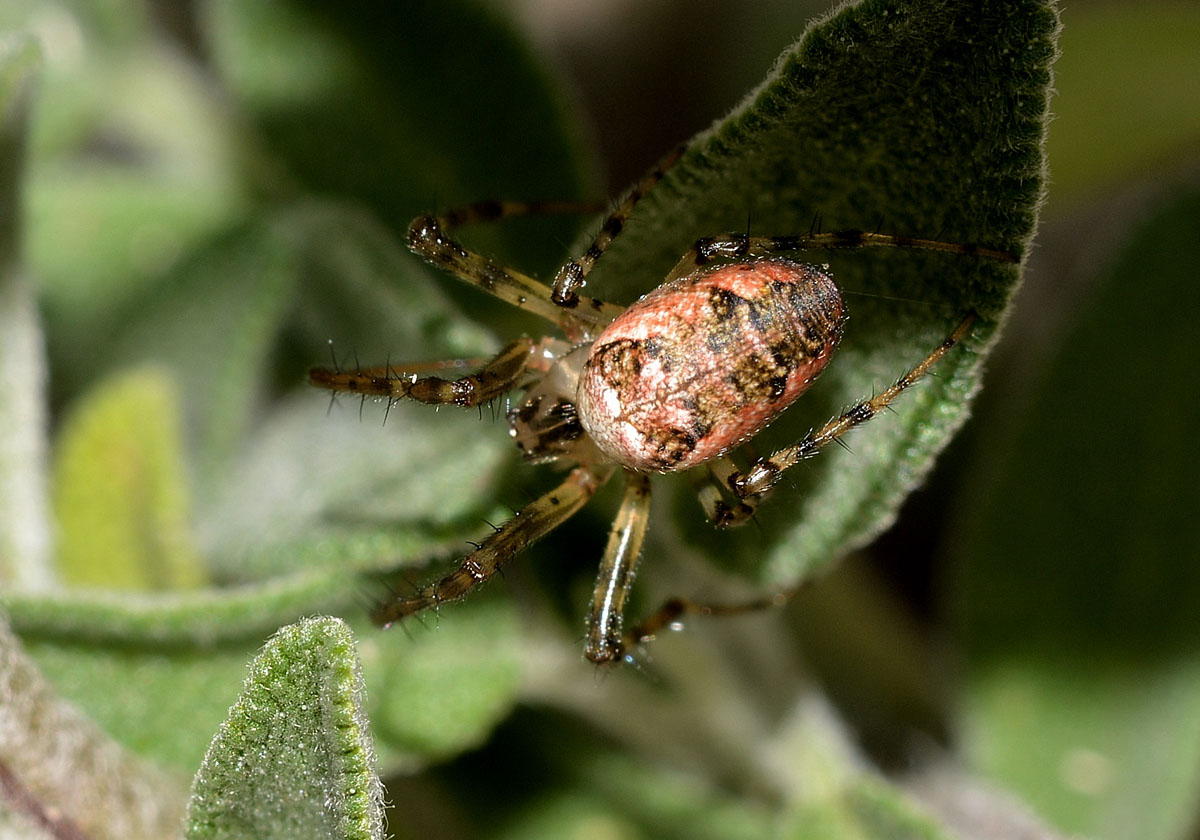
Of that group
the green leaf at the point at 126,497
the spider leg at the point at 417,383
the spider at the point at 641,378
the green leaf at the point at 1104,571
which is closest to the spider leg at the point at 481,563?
the spider at the point at 641,378

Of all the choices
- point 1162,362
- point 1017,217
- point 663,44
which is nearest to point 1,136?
point 1017,217

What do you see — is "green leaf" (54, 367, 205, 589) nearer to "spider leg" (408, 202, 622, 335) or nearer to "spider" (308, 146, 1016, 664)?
"spider" (308, 146, 1016, 664)

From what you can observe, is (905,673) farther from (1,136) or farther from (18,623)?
(1,136)

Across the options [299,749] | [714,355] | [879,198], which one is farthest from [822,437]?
[299,749]

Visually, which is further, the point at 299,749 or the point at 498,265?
the point at 498,265

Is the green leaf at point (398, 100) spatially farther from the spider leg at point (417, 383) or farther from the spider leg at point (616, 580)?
the spider leg at point (616, 580)

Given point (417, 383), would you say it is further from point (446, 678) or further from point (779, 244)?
point (779, 244)
